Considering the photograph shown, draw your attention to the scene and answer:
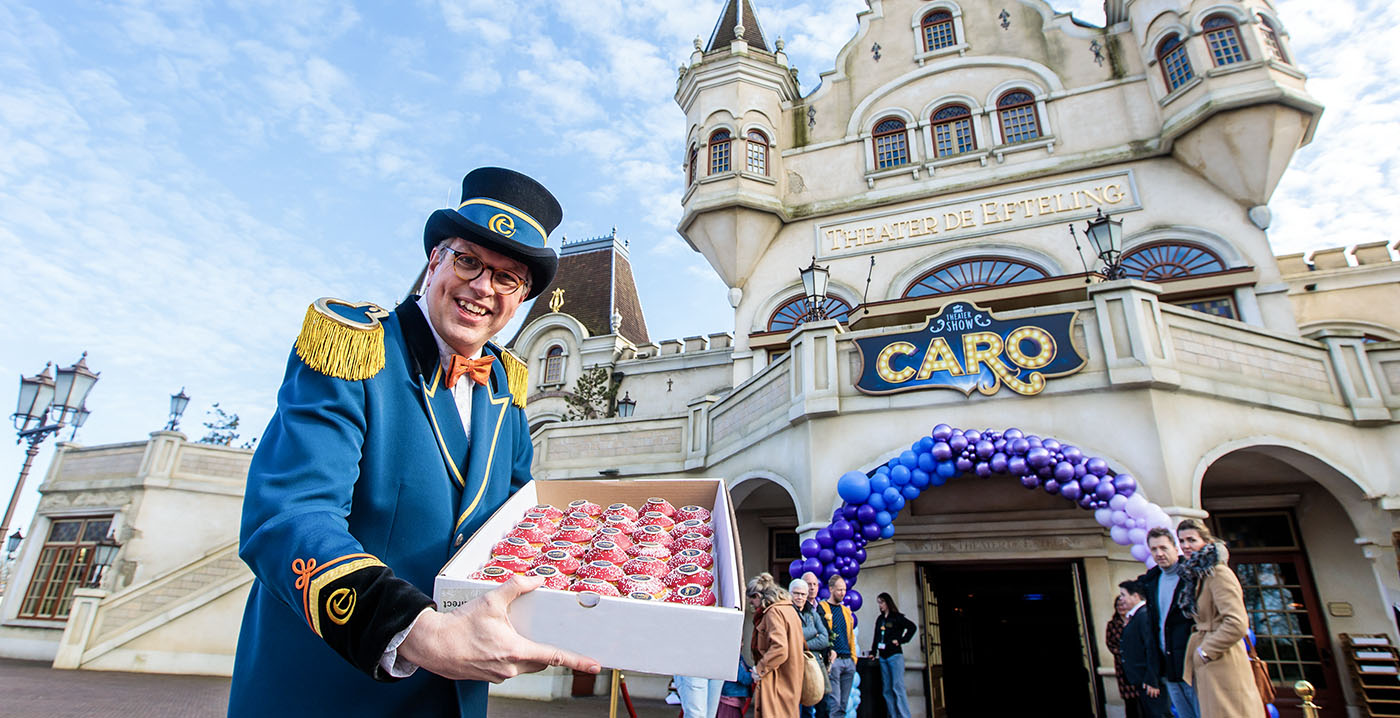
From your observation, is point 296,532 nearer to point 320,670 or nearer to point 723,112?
point 320,670

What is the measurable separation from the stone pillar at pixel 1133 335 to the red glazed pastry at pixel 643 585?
345 inches

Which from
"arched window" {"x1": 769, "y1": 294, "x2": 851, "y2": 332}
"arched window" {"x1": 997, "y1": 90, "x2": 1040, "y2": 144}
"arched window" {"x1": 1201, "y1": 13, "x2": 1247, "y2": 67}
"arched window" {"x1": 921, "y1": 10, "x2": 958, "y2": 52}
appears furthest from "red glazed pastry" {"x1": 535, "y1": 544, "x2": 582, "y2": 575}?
"arched window" {"x1": 921, "y1": 10, "x2": 958, "y2": 52}

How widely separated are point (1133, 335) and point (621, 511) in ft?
28.8

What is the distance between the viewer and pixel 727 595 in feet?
4.72

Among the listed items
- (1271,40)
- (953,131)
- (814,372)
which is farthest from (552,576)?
(1271,40)

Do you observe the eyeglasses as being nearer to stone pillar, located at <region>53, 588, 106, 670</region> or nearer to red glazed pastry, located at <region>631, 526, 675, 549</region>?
red glazed pastry, located at <region>631, 526, 675, 549</region>

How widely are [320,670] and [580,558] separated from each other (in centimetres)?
66

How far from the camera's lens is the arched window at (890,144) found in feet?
53.9

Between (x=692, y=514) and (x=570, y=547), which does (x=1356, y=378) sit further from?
(x=570, y=547)

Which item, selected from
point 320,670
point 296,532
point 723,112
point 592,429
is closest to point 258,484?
point 296,532

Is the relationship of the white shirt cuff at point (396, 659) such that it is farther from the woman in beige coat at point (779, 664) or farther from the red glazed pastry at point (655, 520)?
the woman in beige coat at point (779, 664)

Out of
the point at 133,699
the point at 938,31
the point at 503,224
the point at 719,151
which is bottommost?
the point at 133,699

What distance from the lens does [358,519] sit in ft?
5.65

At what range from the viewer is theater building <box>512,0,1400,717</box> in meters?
9.02
